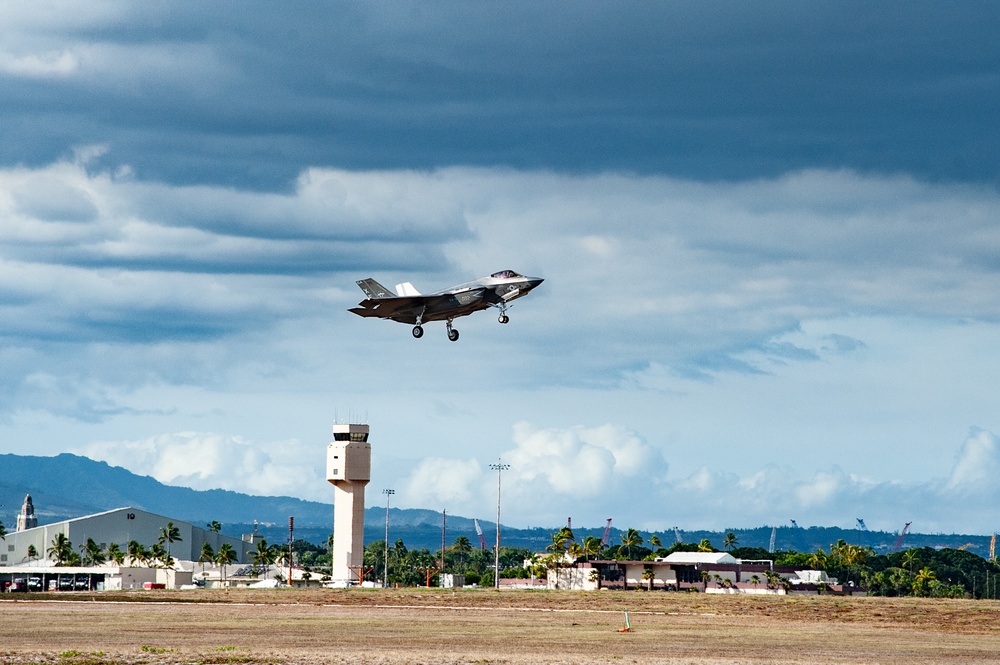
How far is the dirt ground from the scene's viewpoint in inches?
2869

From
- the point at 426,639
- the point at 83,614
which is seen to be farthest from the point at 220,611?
the point at 426,639

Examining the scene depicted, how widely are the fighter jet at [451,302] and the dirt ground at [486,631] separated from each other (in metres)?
19.9

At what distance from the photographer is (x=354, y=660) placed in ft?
224

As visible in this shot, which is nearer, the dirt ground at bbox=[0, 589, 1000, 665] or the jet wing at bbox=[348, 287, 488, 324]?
the dirt ground at bbox=[0, 589, 1000, 665]

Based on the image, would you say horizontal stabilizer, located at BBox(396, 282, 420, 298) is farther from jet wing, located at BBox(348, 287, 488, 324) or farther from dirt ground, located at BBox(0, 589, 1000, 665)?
dirt ground, located at BBox(0, 589, 1000, 665)

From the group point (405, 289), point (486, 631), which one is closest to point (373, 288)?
point (405, 289)

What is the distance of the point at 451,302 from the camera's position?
8094 cm

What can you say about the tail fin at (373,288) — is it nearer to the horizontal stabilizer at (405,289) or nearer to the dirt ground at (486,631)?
the horizontal stabilizer at (405,289)

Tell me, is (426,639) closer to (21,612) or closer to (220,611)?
(220,611)

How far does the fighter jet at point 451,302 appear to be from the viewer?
79.4m

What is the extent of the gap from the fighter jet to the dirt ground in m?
19.9

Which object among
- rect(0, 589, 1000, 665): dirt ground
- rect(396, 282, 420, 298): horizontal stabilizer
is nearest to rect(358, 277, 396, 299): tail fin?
rect(396, 282, 420, 298): horizontal stabilizer

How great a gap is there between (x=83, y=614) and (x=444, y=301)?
179ft

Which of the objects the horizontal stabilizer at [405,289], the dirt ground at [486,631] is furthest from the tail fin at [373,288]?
the dirt ground at [486,631]
